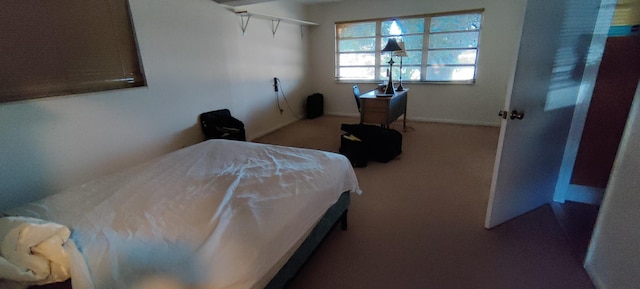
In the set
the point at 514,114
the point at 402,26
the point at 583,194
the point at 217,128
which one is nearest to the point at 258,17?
the point at 217,128

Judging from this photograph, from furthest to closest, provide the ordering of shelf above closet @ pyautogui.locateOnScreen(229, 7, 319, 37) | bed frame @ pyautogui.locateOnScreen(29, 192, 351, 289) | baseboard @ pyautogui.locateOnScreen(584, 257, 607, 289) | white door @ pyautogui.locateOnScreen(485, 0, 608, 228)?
shelf above closet @ pyautogui.locateOnScreen(229, 7, 319, 37) < white door @ pyautogui.locateOnScreen(485, 0, 608, 228) < baseboard @ pyautogui.locateOnScreen(584, 257, 607, 289) < bed frame @ pyautogui.locateOnScreen(29, 192, 351, 289)

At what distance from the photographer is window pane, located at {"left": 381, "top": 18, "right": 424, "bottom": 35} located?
201 inches

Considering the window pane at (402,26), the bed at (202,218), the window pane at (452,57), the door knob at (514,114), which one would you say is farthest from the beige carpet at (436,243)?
the window pane at (402,26)

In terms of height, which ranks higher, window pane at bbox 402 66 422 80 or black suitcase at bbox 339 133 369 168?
window pane at bbox 402 66 422 80

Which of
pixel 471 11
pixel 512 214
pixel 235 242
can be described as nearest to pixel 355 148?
pixel 512 214

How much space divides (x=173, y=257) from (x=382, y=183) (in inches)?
86.7

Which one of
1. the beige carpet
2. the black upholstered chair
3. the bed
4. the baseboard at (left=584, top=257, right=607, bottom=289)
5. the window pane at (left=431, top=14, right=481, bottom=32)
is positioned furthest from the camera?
the window pane at (left=431, top=14, right=481, bottom=32)

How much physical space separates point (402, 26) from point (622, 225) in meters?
4.68

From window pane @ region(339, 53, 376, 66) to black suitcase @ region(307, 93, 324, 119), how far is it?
90 cm

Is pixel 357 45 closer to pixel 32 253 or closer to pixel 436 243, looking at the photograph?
pixel 436 243

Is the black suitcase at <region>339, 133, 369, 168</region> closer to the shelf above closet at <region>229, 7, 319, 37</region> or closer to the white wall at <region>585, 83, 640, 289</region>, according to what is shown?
the white wall at <region>585, 83, 640, 289</region>

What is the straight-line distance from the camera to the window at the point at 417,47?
488cm

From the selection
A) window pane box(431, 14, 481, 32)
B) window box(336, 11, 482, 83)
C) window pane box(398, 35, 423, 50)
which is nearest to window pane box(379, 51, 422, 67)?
window box(336, 11, 482, 83)

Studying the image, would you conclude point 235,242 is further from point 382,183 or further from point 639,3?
point 639,3
